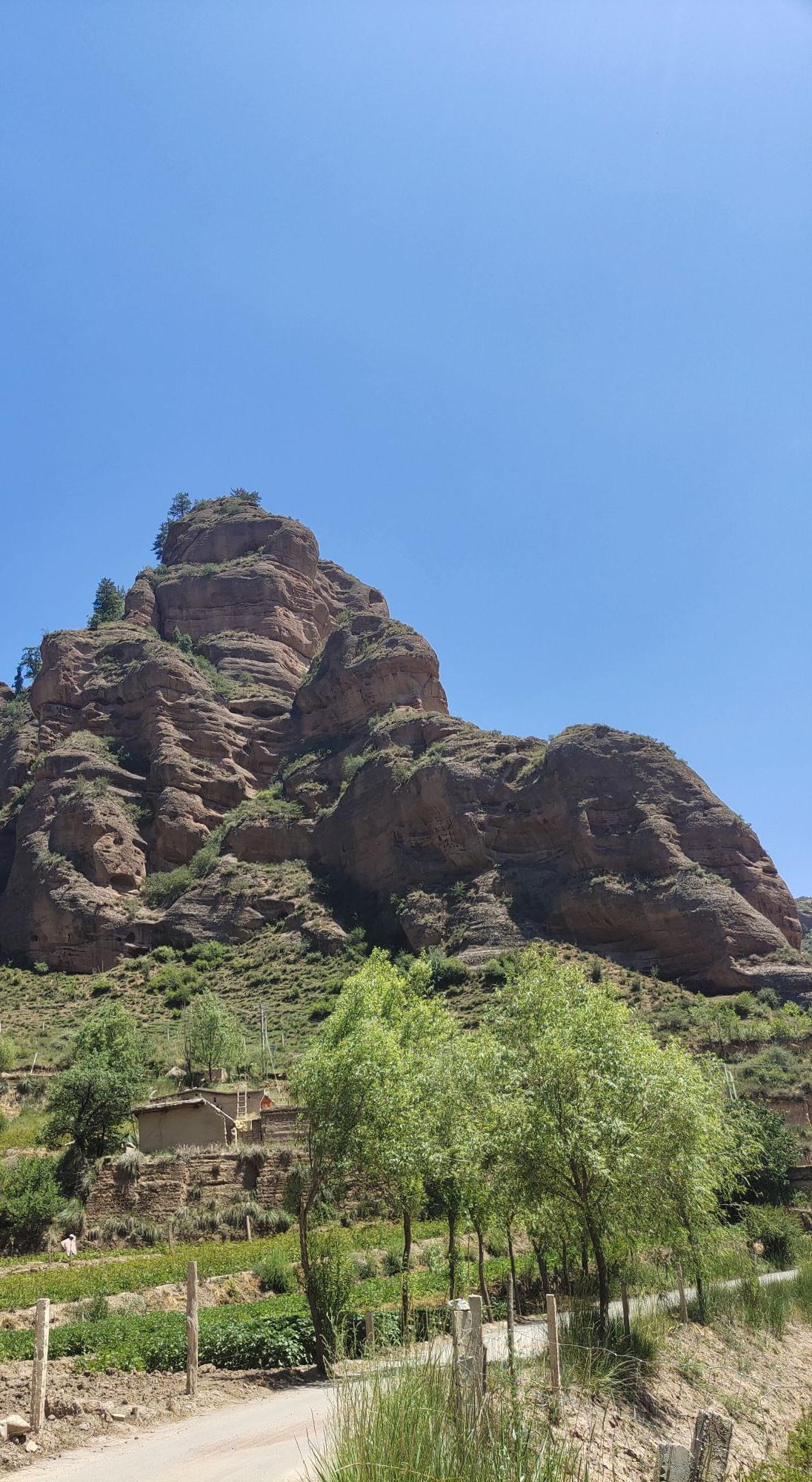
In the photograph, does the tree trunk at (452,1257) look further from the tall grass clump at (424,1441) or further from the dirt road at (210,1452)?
the tall grass clump at (424,1441)

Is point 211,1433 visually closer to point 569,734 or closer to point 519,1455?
point 519,1455

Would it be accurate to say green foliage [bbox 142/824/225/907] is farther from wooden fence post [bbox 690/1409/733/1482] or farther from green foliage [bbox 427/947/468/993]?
wooden fence post [bbox 690/1409/733/1482]

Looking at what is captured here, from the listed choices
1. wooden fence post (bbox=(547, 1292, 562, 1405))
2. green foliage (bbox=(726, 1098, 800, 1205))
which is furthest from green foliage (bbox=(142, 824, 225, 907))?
wooden fence post (bbox=(547, 1292, 562, 1405))

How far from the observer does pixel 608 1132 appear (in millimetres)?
14469

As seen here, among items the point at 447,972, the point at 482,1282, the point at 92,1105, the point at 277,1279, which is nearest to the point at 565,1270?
the point at 482,1282

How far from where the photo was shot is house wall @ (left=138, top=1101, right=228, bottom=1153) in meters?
33.2

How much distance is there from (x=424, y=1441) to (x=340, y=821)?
8007cm

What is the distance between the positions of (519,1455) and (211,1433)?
7.25 meters

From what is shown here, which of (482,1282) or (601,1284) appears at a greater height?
(601,1284)

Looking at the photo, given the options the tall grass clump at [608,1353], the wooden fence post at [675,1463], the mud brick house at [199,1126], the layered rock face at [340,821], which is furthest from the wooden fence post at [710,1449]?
the layered rock face at [340,821]

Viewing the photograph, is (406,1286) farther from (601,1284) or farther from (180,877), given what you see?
(180,877)

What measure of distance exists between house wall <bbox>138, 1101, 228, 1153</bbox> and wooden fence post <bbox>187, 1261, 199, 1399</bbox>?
1972cm

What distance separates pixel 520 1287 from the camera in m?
21.8

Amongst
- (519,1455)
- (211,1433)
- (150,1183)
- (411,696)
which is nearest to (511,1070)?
(211,1433)
